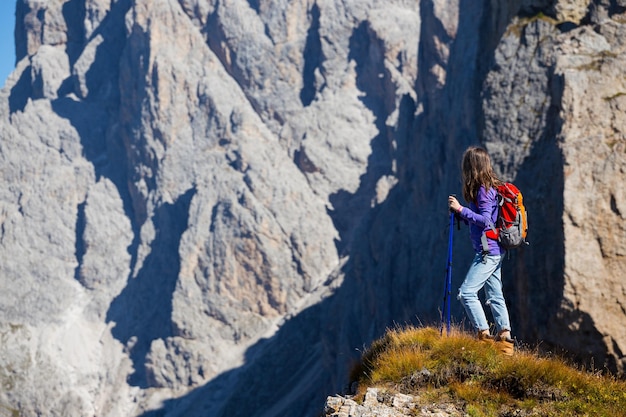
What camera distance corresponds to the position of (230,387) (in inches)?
5167

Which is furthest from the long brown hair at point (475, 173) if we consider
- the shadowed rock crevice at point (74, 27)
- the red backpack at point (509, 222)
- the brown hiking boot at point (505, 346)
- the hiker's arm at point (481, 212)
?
Answer: the shadowed rock crevice at point (74, 27)

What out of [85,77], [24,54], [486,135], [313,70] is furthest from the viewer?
[24,54]

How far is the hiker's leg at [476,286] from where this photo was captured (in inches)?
574

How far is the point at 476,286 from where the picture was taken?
574 inches

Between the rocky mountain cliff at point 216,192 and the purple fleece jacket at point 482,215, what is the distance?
62107 mm

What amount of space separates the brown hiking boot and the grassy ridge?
0.15 m

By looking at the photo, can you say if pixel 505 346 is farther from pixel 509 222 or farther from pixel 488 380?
pixel 509 222

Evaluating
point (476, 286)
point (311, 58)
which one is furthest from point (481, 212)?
point (311, 58)

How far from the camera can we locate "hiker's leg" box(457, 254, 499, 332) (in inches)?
574

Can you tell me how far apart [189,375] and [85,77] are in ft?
231

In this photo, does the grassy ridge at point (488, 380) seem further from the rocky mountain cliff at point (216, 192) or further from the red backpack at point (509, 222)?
the rocky mountain cliff at point (216, 192)

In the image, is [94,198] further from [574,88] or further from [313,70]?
[574,88]

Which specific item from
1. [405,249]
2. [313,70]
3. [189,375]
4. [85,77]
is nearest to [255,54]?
[313,70]

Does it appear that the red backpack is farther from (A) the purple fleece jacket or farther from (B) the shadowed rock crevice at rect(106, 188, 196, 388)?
(B) the shadowed rock crevice at rect(106, 188, 196, 388)
